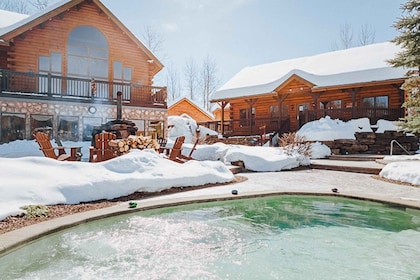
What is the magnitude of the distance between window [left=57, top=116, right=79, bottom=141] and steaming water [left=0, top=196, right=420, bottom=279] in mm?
10862

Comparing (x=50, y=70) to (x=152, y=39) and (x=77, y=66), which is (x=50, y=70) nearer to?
(x=77, y=66)

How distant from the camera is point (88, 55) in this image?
53.4ft

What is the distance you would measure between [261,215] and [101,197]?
2795 millimetres

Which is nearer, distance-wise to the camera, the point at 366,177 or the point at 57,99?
the point at 366,177

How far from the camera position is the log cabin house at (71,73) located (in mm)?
13281

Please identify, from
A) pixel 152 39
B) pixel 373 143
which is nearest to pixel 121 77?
pixel 373 143

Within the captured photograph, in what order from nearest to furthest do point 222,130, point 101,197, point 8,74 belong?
point 101,197, point 8,74, point 222,130

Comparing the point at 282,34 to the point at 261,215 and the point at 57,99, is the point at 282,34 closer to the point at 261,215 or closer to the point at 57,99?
the point at 57,99

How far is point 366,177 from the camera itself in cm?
849

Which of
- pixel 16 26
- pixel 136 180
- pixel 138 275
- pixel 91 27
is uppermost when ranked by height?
pixel 91 27

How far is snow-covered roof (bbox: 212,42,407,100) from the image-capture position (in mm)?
15833

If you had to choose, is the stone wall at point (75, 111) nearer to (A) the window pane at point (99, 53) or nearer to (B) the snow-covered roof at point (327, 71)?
(A) the window pane at point (99, 53)

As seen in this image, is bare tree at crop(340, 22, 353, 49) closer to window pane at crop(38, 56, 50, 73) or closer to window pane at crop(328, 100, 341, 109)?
window pane at crop(328, 100, 341, 109)

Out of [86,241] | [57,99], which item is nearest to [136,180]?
[86,241]
